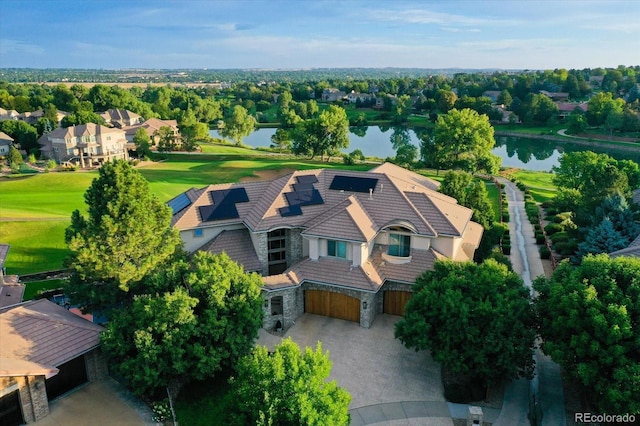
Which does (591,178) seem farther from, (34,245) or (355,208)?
(34,245)

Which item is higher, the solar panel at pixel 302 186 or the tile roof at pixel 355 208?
the solar panel at pixel 302 186

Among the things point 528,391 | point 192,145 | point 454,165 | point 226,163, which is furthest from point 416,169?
point 528,391

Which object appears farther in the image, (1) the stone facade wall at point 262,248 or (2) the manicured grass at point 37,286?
(2) the manicured grass at point 37,286

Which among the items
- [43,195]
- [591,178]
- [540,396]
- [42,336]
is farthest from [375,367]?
[43,195]

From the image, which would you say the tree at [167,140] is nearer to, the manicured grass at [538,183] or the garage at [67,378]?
the manicured grass at [538,183]

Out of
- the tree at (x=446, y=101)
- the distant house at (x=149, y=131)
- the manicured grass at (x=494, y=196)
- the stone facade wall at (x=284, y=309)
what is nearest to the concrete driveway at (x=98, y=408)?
the stone facade wall at (x=284, y=309)

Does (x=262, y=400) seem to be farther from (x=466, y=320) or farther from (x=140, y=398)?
(x=466, y=320)
